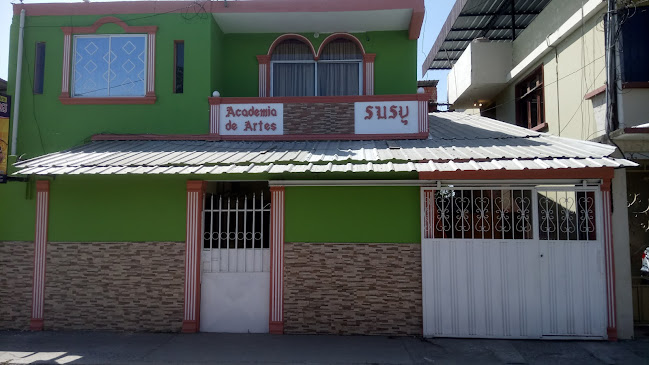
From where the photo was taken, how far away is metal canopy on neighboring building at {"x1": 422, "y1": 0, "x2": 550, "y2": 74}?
12523mm

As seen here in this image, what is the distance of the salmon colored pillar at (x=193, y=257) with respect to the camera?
7.06 meters

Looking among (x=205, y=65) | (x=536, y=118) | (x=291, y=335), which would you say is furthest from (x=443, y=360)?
(x=536, y=118)

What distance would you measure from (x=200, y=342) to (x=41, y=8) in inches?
279

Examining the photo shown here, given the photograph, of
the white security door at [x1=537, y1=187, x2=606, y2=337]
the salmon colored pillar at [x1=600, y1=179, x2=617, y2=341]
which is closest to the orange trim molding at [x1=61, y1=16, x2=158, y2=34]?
the white security door at [x1=537, y1=187, x2=606, y2=337]

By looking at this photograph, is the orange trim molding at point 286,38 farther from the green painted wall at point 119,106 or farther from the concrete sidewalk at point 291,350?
the concrete sidewalk at point 291,350

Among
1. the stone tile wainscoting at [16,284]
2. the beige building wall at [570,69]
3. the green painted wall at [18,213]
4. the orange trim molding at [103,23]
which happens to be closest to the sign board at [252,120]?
the orange trim molding at [103,23]

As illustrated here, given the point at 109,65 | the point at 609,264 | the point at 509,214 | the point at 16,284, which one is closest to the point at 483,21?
the point at 509,214

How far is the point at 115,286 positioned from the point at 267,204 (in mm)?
2917

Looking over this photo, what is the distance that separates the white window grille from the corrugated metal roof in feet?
3.09

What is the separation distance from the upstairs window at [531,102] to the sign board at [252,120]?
6.87 m

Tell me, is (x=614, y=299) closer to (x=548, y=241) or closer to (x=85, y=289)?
(x=548, y=241)

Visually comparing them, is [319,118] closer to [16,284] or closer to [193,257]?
[193,257]

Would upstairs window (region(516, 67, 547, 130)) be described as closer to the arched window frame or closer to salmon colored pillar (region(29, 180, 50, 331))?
the arched window frame

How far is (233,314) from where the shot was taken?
714 cm
